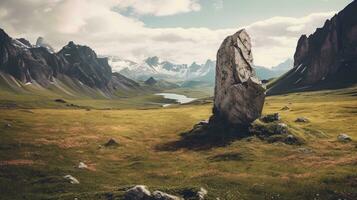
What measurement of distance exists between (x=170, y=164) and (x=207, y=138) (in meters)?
23.8

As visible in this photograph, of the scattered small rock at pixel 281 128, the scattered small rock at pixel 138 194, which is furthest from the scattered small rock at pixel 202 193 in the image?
the scattered small rock at pixel 281 128

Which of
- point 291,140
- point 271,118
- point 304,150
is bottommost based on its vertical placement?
A: point 304,150

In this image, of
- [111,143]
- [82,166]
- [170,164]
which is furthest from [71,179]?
[111,143]

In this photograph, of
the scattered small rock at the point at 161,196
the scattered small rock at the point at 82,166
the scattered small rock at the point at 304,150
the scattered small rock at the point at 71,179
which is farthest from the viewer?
the scattered small rock at the point at 304,150

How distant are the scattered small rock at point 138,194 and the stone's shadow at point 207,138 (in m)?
36.5

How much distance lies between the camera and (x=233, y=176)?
5675cm

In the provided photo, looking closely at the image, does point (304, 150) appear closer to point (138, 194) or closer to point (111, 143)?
point (111, 143)

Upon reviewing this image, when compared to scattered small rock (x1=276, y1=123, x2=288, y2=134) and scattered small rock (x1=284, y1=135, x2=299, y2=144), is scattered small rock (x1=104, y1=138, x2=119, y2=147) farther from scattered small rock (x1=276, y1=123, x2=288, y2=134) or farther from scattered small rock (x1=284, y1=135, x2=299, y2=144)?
scattered small rock (x1=284, y1=135, x2=299, y2=144)

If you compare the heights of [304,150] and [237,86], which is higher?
[237,86]

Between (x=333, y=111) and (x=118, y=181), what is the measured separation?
305ft

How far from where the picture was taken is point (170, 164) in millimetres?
67375

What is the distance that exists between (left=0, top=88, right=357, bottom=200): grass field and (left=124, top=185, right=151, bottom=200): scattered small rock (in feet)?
5.10

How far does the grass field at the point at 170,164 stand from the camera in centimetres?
4897

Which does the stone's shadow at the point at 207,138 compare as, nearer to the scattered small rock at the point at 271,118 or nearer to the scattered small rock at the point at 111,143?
the scattered small rock at the point at 271,118
